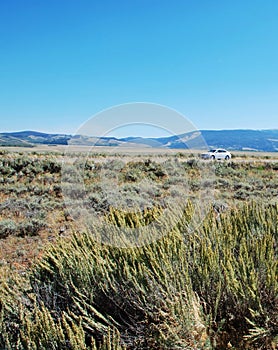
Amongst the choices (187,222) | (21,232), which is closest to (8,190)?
(21,232)

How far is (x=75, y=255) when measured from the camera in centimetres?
325

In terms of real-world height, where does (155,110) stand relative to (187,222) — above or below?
above

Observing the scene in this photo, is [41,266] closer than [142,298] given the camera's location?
No

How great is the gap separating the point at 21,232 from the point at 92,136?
142 inches

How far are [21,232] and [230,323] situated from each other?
5311 mm

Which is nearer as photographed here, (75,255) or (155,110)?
(75,255)

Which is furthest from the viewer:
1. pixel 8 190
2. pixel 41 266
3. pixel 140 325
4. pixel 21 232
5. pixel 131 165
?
pixel 131 165

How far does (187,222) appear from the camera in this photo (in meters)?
3.90

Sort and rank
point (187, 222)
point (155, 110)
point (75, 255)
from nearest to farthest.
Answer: point (75, 255) → point (187, 222) → point (155, 110)

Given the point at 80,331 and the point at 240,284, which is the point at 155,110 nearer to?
the point at 240,284

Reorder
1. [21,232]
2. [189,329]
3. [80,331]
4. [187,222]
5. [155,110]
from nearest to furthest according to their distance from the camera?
[80,331]
[189,329]
[187,222]
[155,110]
[21,232]

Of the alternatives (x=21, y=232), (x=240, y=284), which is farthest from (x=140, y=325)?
(x=21, y=232)

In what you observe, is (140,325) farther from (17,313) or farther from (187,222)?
(187,222)

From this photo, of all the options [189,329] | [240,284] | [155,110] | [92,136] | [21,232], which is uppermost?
[155,110]
